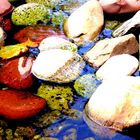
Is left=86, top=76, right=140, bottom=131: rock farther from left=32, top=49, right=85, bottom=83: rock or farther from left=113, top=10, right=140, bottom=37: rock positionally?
left=113, top=10, right=140, bottom=37: rock

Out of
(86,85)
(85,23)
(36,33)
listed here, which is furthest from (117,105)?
(36,33)

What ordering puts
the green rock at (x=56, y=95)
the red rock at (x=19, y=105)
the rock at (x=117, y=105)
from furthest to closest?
1. the green rock at (x=56, y=95)
2. the red rock at (x=19, y=105)
3. the rock at (x=117, y=105)

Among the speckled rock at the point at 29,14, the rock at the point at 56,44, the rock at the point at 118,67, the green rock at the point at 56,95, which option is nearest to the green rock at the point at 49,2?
the speckled rock at the point at 29,14

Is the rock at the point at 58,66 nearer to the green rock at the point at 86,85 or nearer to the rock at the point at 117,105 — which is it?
the green rock at the point at 86,85

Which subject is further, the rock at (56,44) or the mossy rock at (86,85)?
the rock at (56,44)

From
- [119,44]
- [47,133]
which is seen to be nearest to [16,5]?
[119,44]

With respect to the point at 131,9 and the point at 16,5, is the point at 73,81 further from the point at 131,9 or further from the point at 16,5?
the point at 16,5

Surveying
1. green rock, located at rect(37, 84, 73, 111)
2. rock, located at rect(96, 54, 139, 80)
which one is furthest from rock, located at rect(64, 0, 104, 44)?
green rock, located at rect(37, 84, 73, 111)
